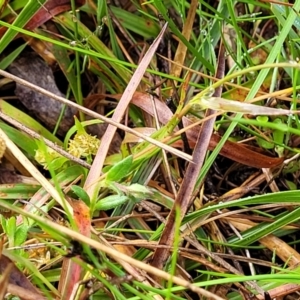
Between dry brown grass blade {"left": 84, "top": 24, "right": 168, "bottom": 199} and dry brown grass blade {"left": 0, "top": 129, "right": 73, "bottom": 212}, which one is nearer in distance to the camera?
dry brown grass blade {"left": 0, "top": 129, "right": 73, "bottom": 212}

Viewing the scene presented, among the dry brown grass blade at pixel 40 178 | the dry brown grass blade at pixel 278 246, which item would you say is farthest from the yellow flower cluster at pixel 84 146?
the dry brown grass blade at pixel 278 246

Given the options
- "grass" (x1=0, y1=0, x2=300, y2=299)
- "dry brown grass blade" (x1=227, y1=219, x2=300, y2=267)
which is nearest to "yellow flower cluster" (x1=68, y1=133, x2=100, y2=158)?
"grass" (x1=0, y1=0, x2=300, y2=299)

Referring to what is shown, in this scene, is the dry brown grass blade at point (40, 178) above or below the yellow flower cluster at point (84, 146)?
above

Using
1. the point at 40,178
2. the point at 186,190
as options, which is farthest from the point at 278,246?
the point at 40,178

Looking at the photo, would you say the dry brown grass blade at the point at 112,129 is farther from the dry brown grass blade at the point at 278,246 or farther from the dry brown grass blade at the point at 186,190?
the dry brown grass blade at the point at 278,246

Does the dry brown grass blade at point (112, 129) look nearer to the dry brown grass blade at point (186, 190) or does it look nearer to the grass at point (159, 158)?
the grass at point (159, 158)

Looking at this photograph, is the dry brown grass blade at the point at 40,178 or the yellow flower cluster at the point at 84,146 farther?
the yellow flower cluster at the point at 84,146

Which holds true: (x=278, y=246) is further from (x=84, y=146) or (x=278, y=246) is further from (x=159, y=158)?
(x=84, y=146)

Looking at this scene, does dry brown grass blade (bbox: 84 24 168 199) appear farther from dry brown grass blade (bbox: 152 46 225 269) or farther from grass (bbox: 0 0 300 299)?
dry brown grass blade (bbox: 152 46 225 269)
